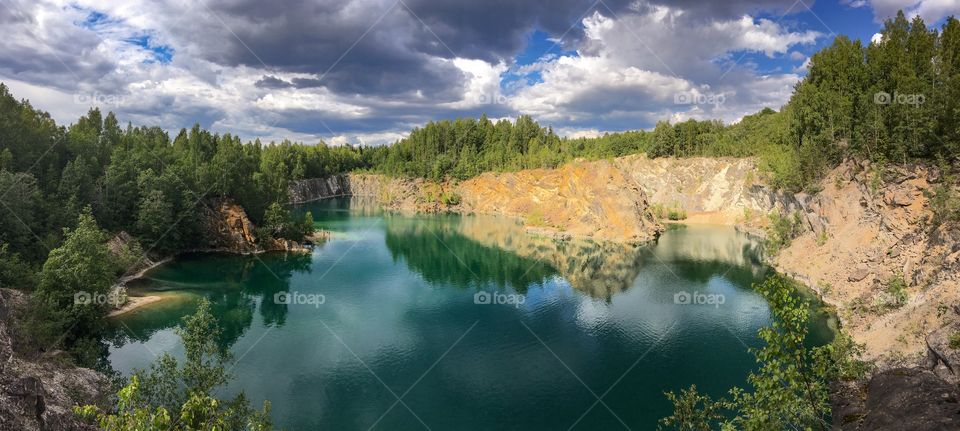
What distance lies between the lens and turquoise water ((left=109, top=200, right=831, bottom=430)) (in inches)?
1131

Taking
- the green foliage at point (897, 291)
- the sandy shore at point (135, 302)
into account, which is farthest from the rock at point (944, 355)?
the sandy shore at point (135, 302)

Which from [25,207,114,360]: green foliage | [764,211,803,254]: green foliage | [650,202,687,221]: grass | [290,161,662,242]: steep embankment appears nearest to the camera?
[25,207,114,360]: green foliage

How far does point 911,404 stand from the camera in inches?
508

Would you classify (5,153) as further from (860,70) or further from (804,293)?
(860,70)

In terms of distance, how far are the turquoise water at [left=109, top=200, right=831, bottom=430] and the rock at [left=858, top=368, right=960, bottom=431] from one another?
1364 cm

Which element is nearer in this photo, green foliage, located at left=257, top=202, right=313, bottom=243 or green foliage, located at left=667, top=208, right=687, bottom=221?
green foliage, located at left=257, top=202, right=313, bottom=243

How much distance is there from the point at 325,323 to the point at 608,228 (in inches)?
2363

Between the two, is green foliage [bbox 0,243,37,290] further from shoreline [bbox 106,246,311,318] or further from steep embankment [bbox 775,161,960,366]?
steep embankment [bbox 775,161,960,366]

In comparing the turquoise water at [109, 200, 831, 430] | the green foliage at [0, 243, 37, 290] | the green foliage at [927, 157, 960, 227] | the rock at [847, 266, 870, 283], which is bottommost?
the turquoise water at [109, 200, 831, 430]

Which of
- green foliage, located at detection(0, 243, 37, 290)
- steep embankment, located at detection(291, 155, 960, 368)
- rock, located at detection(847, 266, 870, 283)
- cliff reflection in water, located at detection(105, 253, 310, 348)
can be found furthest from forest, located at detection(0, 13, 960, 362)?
rock, located at detection(847, 266, 870, 283)

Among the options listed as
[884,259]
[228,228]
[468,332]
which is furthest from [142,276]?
[884,259]

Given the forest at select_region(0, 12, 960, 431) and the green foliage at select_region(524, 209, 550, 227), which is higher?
the forest at select_region(0, 12, 960, 431)

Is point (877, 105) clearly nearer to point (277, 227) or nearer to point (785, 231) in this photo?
point (785, 231)

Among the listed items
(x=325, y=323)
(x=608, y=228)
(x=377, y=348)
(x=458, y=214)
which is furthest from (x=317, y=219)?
(x=377, y=348)
